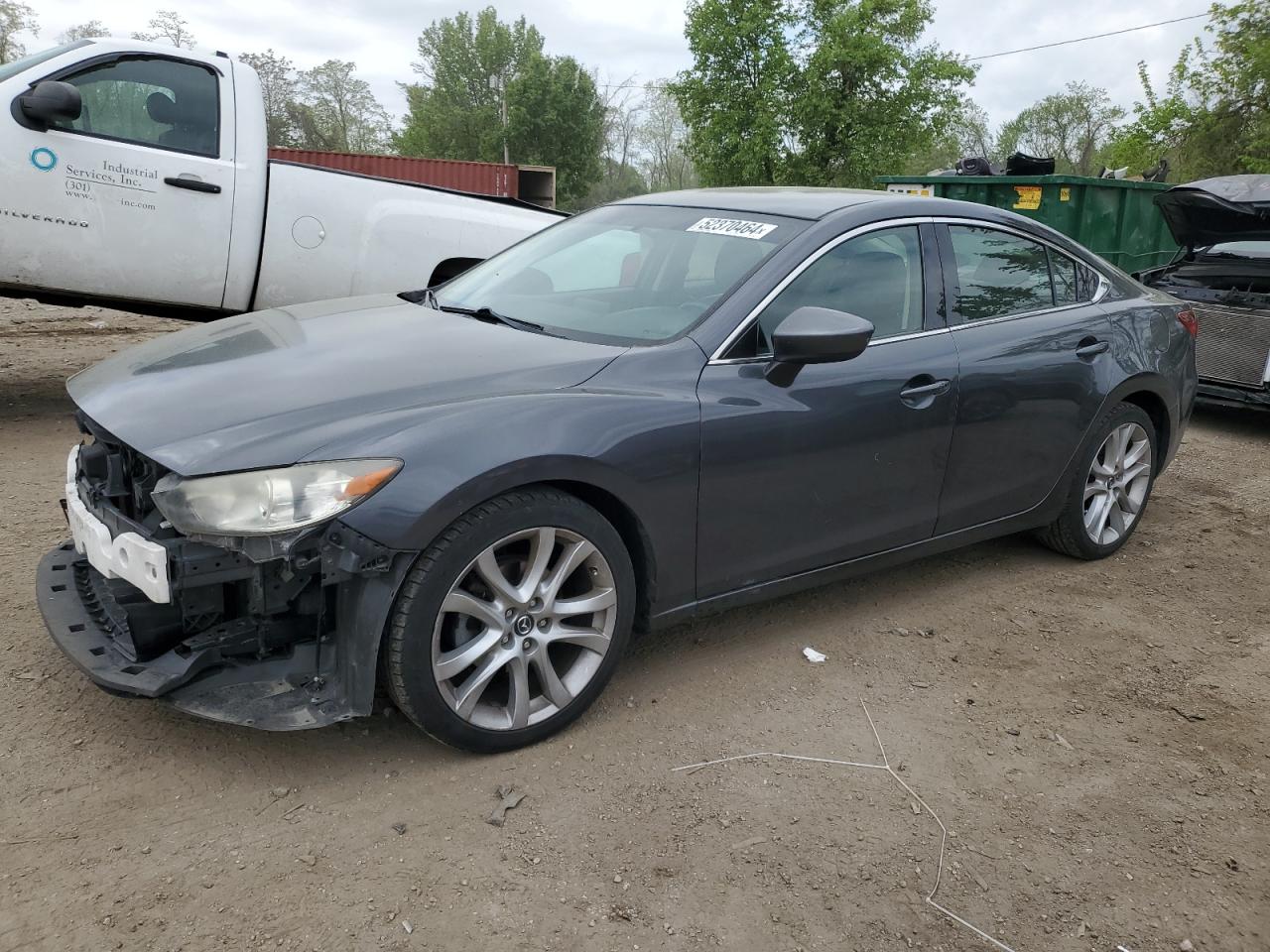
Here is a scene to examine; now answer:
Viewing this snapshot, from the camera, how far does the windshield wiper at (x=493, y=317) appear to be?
3.38 metres

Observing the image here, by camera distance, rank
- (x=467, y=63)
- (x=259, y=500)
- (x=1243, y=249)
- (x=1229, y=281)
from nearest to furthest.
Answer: (x=259, y=500)
(x=1229, y=281)
(x=1243, y=249)
(x=467, y=63)

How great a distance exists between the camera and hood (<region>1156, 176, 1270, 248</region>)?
7254 millimetres

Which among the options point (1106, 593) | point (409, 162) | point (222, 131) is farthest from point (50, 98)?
point (409, 162)

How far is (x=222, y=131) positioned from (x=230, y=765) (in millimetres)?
4607

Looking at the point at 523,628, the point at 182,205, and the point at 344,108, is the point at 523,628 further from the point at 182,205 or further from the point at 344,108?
the point at 344,108

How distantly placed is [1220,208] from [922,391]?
17.3ft

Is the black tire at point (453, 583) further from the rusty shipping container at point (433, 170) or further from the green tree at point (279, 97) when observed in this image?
the green tree at point (279, 97)

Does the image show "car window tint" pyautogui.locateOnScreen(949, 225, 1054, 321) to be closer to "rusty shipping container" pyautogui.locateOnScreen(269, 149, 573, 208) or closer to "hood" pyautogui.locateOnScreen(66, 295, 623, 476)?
"hood" pyautogui.locateOnScreen(66, 295, 623, 476)

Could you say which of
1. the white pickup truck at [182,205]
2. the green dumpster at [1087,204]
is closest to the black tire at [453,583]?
the white pickup truck at [182,205]

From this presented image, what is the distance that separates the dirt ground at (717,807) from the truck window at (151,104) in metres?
2.99

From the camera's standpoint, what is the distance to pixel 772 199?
3.83 metres

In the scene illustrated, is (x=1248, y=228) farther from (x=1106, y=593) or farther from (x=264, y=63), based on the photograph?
(x=264, y=63)

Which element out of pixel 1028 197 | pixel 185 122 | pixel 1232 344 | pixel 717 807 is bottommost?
pixel 717 807

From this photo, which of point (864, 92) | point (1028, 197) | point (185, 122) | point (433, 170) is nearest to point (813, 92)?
point (864, 92)
